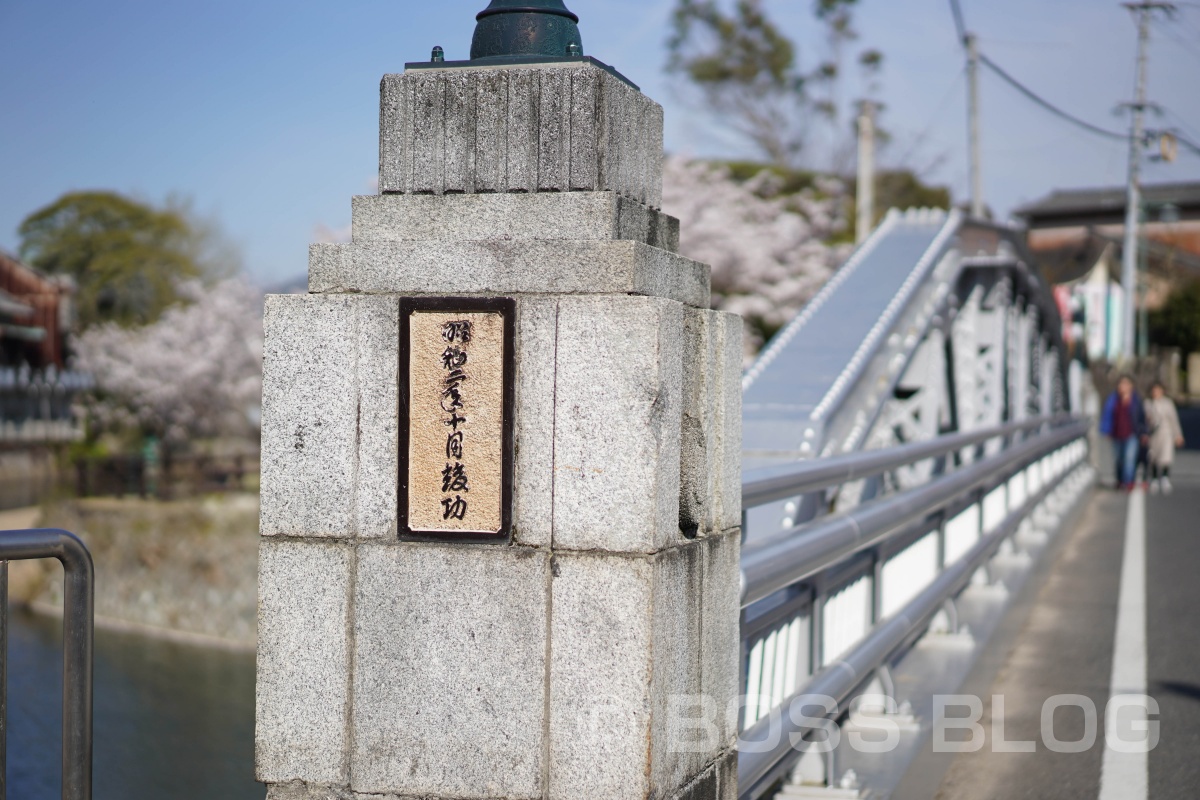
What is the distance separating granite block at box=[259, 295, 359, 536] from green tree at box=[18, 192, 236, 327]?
1569 inches

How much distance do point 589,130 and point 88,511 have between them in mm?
31008

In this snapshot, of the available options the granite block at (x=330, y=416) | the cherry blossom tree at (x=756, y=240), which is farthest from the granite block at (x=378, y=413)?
the cherry blossom tree at (x=756, y=240)

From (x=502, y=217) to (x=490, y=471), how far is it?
0.55 m

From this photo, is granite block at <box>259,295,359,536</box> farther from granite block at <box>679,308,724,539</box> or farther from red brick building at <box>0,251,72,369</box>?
red brick building at <box>0,251,72,369</box>

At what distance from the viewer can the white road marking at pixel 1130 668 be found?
14.6 ft

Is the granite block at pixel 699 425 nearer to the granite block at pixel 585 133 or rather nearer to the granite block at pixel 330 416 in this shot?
the granite block at pixel 585 133

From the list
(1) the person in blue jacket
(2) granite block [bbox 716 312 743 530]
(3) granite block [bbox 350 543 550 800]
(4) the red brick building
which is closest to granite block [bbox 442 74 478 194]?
(2) granite block [bbox 716 312 743 530]

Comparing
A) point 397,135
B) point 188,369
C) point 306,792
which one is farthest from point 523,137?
point 188,369

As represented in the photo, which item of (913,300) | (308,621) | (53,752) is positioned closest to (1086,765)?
(308,621)

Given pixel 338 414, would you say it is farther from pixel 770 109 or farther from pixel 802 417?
pixel 770 109

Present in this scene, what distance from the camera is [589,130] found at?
2691 millimetres

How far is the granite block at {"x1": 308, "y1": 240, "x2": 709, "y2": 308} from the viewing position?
8.49 ft

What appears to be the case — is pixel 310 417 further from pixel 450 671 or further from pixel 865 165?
pixel 865 165

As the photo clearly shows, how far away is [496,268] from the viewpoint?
2.67 m
